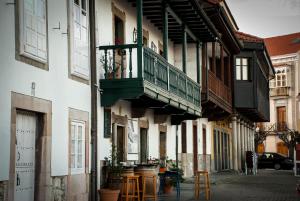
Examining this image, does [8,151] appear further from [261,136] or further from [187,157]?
[261,136]

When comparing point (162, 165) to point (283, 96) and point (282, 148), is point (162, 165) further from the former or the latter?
point (282, 148)

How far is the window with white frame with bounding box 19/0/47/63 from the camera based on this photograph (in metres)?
11.2

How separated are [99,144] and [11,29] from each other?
17.1ft

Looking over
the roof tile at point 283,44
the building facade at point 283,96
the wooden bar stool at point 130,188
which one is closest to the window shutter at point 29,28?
the wooden bar stool at point 130,188

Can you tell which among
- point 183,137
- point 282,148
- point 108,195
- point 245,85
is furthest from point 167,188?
point 282,148

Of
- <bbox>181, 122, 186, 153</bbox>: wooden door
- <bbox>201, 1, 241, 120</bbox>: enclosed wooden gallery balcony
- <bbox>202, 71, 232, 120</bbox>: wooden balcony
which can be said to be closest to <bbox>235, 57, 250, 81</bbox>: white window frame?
<bbox>201, 1, 241, 120</bbox>: enclosed wooden gallery balcony

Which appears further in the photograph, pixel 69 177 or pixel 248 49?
pixel 248 49

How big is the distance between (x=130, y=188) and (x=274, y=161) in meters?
33.4

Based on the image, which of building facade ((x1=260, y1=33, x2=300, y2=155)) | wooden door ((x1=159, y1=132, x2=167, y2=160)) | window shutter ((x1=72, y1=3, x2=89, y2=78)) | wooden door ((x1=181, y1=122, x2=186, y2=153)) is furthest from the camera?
building facade ((x1=260, y1=33, x2=300, y2=155))

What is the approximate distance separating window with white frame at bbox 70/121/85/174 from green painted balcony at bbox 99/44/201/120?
132 cm

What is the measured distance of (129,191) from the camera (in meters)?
15.2

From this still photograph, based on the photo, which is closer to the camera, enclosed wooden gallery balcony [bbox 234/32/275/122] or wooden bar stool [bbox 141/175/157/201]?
wooden bar stool [bbox 141/175/157/201]

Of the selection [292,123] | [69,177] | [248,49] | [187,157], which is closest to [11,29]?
[69,177]

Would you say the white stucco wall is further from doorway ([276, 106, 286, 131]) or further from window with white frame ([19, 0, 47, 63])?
doorway ([276, 106, 286, 131])
